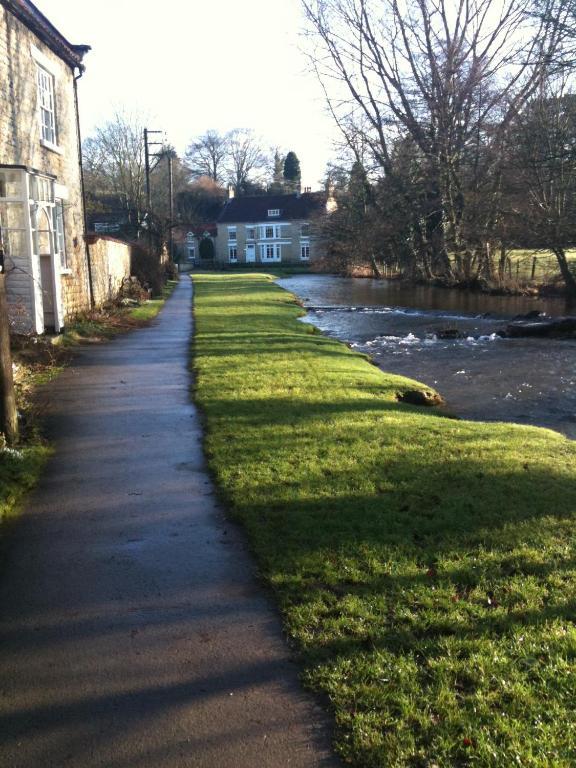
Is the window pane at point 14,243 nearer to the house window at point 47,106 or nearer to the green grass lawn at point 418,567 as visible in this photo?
the house window at point 47,106

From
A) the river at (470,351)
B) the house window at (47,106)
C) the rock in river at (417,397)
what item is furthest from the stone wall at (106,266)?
the rock in river at (417,397)

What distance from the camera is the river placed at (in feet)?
36.4

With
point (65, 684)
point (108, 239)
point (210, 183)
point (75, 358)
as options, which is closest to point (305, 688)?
point (65, 684)

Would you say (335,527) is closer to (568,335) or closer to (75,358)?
(75,358)

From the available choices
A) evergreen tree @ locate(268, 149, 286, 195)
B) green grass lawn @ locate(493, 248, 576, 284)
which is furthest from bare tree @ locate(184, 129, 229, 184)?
green grass lawn @ locate(493, 248, 576, 284)

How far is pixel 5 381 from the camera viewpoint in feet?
20.9

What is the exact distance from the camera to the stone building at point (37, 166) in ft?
40.6

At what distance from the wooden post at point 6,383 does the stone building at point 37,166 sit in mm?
5806

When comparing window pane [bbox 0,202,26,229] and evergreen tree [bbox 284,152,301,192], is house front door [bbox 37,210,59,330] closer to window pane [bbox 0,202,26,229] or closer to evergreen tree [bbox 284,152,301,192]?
window pane [bbox 0,202,26,229]

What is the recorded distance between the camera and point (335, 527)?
484 centimetres

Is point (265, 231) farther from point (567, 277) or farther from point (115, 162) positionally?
point (567, 277)

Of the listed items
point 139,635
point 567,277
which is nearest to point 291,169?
point 567,277

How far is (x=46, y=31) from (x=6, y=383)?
12044mm

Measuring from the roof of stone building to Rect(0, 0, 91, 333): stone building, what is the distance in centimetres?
2
